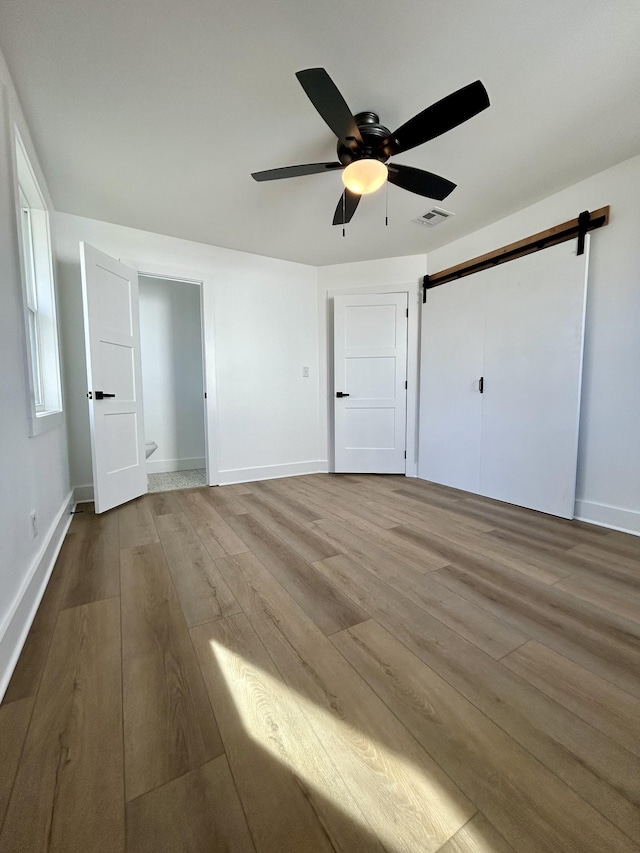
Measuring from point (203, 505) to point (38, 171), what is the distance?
2.55 metres

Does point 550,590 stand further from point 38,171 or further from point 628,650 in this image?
point 38,171

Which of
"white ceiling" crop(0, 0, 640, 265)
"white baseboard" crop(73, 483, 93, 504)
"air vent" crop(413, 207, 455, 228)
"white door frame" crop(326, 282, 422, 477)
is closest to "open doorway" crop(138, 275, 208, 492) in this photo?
"white baseboard" crop(73, 483, 93, 504)

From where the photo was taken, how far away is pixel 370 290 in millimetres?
3684

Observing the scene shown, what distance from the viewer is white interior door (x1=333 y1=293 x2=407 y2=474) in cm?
368

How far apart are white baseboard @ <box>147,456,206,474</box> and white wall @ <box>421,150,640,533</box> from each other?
4.06 m

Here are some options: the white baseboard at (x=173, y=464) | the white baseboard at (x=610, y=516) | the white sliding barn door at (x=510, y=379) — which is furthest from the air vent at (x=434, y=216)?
the white baseboard at (x=173, y=464)

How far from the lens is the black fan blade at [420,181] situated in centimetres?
179

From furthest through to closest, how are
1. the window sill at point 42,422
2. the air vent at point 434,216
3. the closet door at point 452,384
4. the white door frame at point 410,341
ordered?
the white door frame at point 410,341 → the closet door at point 452,384 → the air vent at point 434,216 → the window sill at point 42,422

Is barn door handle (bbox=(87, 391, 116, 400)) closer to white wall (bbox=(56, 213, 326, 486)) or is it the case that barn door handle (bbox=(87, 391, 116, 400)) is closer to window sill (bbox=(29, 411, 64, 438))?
window sill (bbox=(29, 411, 64, 438))

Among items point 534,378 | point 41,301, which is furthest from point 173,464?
point 534,378

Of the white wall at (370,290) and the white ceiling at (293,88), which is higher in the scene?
the white ceiling at (293,88)

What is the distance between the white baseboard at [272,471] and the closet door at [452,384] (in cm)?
119

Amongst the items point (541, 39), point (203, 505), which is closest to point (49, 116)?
point (541, 39)

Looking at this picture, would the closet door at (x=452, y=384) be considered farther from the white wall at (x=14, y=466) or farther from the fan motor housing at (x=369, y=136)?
the white wall at (x=14, y=466)
